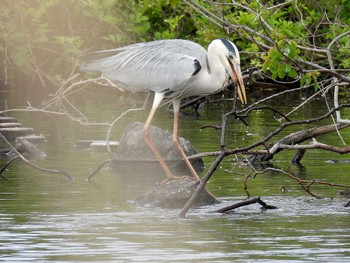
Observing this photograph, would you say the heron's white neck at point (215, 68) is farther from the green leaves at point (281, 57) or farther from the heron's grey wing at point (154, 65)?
the green leaves at point (281, 57)

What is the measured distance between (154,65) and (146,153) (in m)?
2.23

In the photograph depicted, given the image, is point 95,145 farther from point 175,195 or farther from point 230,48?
point 175,195

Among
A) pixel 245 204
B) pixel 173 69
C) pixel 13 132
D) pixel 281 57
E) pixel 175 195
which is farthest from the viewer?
pixel 13 132

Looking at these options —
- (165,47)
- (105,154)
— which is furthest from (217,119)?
(165,47)

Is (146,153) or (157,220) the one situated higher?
(157,220)

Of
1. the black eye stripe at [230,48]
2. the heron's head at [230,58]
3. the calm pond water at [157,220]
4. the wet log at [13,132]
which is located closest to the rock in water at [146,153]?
the calm pond water at [157,220]

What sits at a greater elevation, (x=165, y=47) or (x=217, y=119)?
(x=165, y=47)

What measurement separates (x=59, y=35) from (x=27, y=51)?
2.04 m

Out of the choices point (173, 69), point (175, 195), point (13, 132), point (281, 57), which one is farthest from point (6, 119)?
point (281, 57)

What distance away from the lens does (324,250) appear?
10008mm

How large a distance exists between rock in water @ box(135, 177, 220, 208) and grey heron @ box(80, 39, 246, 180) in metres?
0.52

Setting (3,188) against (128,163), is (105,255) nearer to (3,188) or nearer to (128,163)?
(3,188)

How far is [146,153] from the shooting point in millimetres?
16156

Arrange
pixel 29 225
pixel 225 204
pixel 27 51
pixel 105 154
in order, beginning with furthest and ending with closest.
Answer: pixel 27 51 < pixel 105 154 < pixel 225 204 < pixel 29 225
